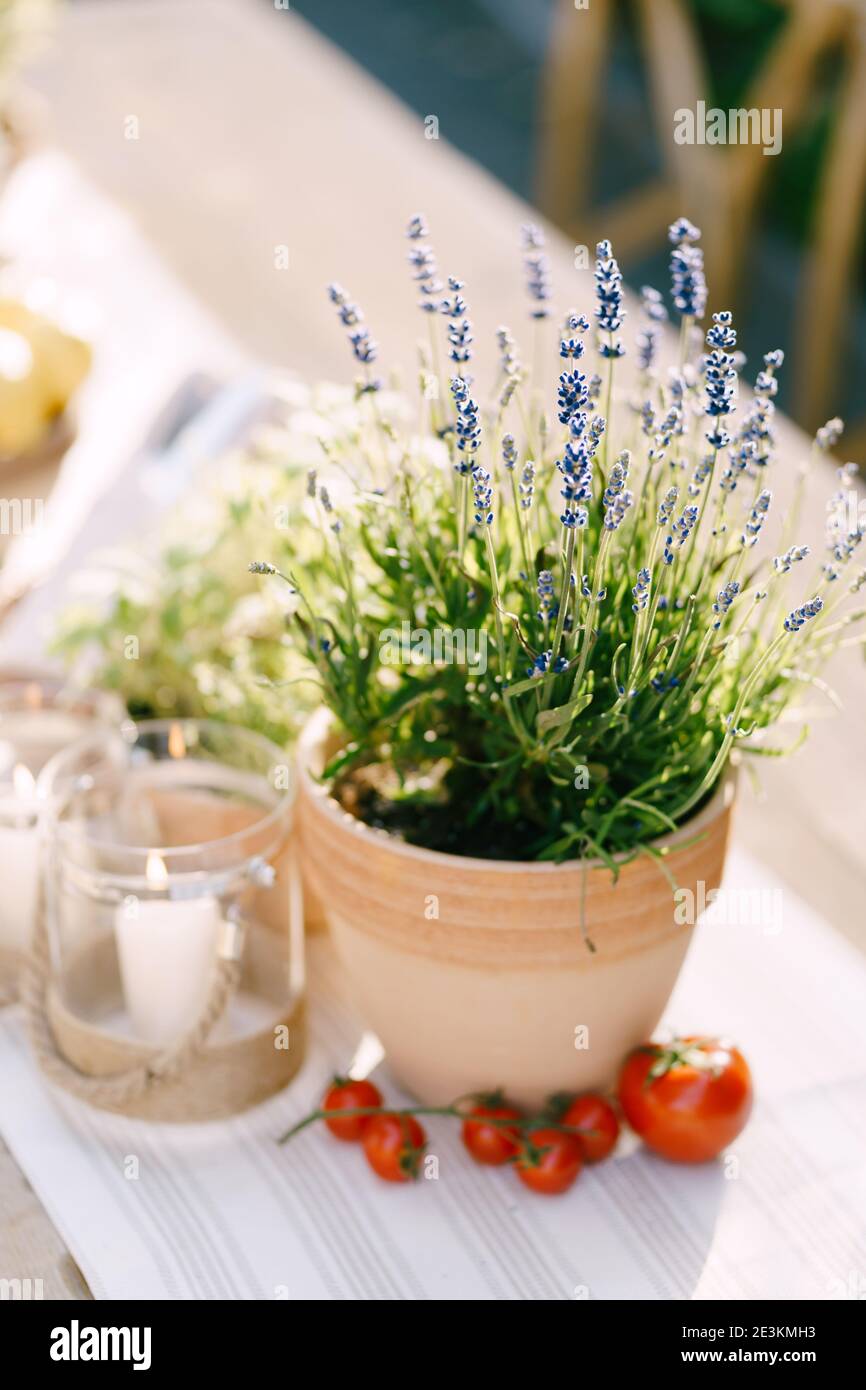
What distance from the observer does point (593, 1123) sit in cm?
93

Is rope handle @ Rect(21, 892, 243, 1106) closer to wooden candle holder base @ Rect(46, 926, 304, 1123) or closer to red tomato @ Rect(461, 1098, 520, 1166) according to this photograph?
wooden candle holder base @ Rect(46, 926, 304, 1123)

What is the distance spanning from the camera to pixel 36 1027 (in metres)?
0.99

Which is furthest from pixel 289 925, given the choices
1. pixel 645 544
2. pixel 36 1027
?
pixel 645 544

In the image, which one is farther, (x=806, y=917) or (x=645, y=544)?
(x=806, y=917)

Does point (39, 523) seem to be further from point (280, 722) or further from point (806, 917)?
point (806, 917)

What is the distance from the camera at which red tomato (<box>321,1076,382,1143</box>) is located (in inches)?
38.2

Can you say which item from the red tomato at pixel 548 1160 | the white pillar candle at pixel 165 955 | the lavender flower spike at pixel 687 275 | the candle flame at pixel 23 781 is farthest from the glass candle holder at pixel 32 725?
the lavender flower spike at pixel 687 275

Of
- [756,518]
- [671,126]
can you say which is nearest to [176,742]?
[756,518]

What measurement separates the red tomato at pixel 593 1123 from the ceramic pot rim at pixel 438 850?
0.15 m

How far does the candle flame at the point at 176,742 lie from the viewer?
1.07 metres

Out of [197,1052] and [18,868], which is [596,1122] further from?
[18,868]

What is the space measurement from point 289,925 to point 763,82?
2995 mm

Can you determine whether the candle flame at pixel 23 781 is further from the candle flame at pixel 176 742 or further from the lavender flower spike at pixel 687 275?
the lavender flower spike at pixel 687 275

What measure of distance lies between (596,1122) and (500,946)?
0.15 metres
